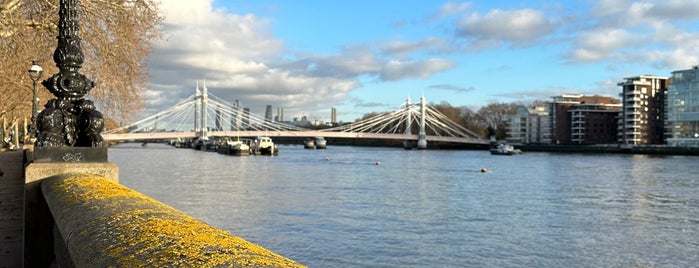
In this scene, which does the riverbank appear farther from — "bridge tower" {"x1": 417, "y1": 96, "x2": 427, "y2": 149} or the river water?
the river water

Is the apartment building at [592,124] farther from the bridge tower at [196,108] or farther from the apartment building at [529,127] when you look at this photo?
the bridge tower at [196,108]

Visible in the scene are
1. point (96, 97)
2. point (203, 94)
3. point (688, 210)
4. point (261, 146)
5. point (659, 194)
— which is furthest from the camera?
point (203, 94)

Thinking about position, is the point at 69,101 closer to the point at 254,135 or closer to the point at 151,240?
the point at 151,240

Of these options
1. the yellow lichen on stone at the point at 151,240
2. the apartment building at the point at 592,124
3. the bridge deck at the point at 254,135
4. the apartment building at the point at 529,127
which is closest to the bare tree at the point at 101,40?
the yellow lichen on stone at the point at 151,240

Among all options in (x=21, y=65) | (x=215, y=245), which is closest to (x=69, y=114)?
(x=215, y=245)

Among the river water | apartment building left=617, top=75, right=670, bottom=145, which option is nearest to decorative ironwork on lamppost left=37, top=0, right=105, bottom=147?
the river water

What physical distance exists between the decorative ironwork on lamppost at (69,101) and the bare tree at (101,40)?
319 inches

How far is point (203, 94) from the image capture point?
442 ft

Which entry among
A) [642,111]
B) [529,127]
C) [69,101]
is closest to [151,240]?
[69,101]

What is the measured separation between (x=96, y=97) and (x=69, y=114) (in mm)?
15406

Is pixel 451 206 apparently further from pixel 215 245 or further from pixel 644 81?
pixel 644 81

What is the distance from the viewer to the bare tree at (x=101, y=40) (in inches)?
582

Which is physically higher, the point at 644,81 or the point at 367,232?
the point at 644,81

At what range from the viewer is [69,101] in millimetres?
6891
